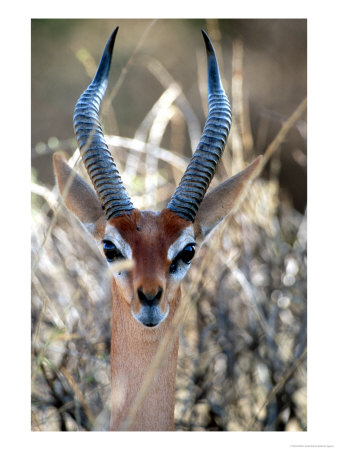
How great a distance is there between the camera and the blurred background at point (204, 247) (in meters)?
4.85

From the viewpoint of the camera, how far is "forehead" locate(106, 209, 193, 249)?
3.70 m

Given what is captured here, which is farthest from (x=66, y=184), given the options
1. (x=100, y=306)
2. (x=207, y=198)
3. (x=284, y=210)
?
(x=284, y=210)

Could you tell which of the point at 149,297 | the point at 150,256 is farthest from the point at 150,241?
the point at 149,297

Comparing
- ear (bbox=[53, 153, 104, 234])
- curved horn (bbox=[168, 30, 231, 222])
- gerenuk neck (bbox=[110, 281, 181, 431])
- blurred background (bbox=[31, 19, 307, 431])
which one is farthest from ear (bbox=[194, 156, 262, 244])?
blurred background (bbox=[31, 19, 307, 431])

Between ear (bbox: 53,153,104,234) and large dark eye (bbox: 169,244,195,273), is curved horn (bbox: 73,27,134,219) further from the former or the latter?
large dark eye (bbox: 169,244,195,273)

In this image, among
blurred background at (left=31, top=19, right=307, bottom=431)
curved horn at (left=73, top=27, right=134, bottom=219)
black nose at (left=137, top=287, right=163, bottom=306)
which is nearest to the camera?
black nose at (left=137, top=287, right=163, bottom=306)

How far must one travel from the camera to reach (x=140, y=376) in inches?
152

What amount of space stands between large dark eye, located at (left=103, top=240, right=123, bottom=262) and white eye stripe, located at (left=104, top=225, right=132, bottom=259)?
3 centimetres

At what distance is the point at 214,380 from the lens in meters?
5.48

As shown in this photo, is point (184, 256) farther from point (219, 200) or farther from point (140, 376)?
point (140, 376)

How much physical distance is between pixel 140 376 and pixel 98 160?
1348 mm

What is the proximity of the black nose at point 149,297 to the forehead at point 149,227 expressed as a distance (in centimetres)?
31

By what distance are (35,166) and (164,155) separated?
1364mm
